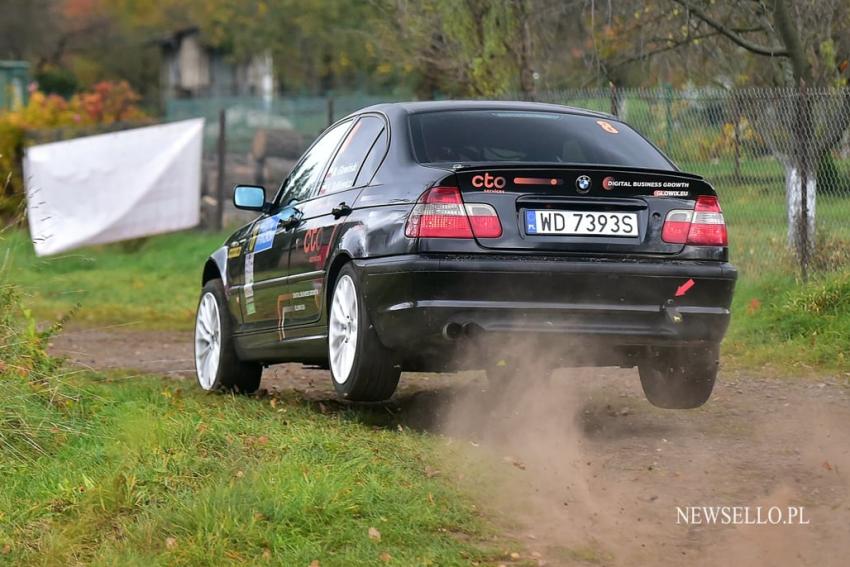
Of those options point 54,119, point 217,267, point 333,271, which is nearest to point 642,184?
point 333,271

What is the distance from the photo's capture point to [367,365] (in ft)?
22.0

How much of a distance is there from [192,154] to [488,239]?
14.4 meters

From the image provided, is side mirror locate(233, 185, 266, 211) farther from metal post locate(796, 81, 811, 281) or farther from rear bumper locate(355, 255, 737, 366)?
metal post locate(796, 81, 811, 281)

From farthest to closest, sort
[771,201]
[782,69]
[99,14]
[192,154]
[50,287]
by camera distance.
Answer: [99,14]
[192,154]
[50,287]
[782,69]
[771,201]

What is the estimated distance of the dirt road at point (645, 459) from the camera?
5.02 metres

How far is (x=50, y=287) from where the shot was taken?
57.0ft

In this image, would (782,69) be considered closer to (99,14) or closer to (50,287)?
(50,287)

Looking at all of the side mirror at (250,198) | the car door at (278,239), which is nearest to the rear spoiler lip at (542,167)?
the car door at (278,239)

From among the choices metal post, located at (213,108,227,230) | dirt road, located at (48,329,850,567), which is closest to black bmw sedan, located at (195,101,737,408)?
dirt road, located at (48,329,850,567)

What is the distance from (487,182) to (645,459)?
1.48 metres

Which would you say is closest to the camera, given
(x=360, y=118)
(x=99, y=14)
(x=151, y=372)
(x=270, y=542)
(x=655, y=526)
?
(x=270, y=542)

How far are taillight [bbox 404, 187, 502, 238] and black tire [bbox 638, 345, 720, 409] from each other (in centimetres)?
117

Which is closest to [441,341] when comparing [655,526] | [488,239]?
[488,239]

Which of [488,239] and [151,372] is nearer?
[488,239]
